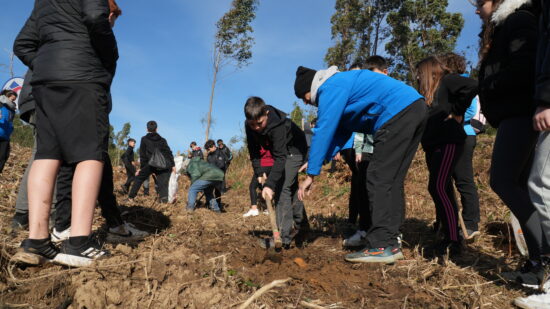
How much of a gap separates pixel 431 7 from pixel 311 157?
60.4 feet

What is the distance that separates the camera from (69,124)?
7.34 feet

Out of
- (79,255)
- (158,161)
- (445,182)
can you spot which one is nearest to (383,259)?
(445,182)

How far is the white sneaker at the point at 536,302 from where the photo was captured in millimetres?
1903

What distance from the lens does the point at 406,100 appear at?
2.88 m

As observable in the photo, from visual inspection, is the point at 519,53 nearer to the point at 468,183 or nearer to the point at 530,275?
the point at 530,275

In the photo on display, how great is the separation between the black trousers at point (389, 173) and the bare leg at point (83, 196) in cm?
213

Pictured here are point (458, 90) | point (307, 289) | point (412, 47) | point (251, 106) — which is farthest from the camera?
point (412, 47)

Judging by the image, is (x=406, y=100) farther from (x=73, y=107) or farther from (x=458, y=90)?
(x=73, y=107)

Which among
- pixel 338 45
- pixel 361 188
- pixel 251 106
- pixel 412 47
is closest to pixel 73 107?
pixel 251 106

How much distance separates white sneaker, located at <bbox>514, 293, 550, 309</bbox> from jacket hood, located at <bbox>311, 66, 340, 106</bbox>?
2068 mm

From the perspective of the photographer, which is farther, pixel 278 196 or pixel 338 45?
pixel 338 45

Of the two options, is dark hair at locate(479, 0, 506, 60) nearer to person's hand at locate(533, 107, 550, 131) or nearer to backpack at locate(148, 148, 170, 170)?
person's hand at locate(533, 107, 550, 131)

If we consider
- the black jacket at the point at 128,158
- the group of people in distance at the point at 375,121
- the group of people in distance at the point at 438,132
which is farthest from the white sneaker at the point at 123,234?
the black jacket at the point at 128,158

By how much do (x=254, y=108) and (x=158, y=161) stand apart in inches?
187
